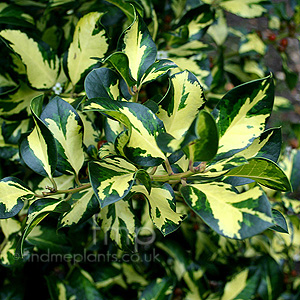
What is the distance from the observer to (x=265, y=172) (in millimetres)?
610

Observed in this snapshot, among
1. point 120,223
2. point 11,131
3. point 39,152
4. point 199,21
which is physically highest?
point 199,21

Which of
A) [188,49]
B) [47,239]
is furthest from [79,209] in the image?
[188,49]

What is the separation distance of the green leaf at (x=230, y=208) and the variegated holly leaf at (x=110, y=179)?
11 centimetres

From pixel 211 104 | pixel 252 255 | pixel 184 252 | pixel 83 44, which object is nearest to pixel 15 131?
pixel 83 44

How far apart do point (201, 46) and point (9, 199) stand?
0.78 metres

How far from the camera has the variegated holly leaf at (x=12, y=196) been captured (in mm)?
678

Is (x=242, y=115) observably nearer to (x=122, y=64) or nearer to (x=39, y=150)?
(x=122, y=64)

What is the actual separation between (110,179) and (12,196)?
216 mm

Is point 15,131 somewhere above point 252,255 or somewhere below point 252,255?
above

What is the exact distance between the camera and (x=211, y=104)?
1.33 meters

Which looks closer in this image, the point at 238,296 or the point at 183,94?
the point at 183,94

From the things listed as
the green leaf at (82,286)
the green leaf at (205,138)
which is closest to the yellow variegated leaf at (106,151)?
the green leaf at (205,138)

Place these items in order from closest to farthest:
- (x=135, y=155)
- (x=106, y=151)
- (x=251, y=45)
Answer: (x=135, y=155) → (x=106, y=151) → (x=251, y=45)

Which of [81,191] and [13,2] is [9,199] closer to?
[81,191]
